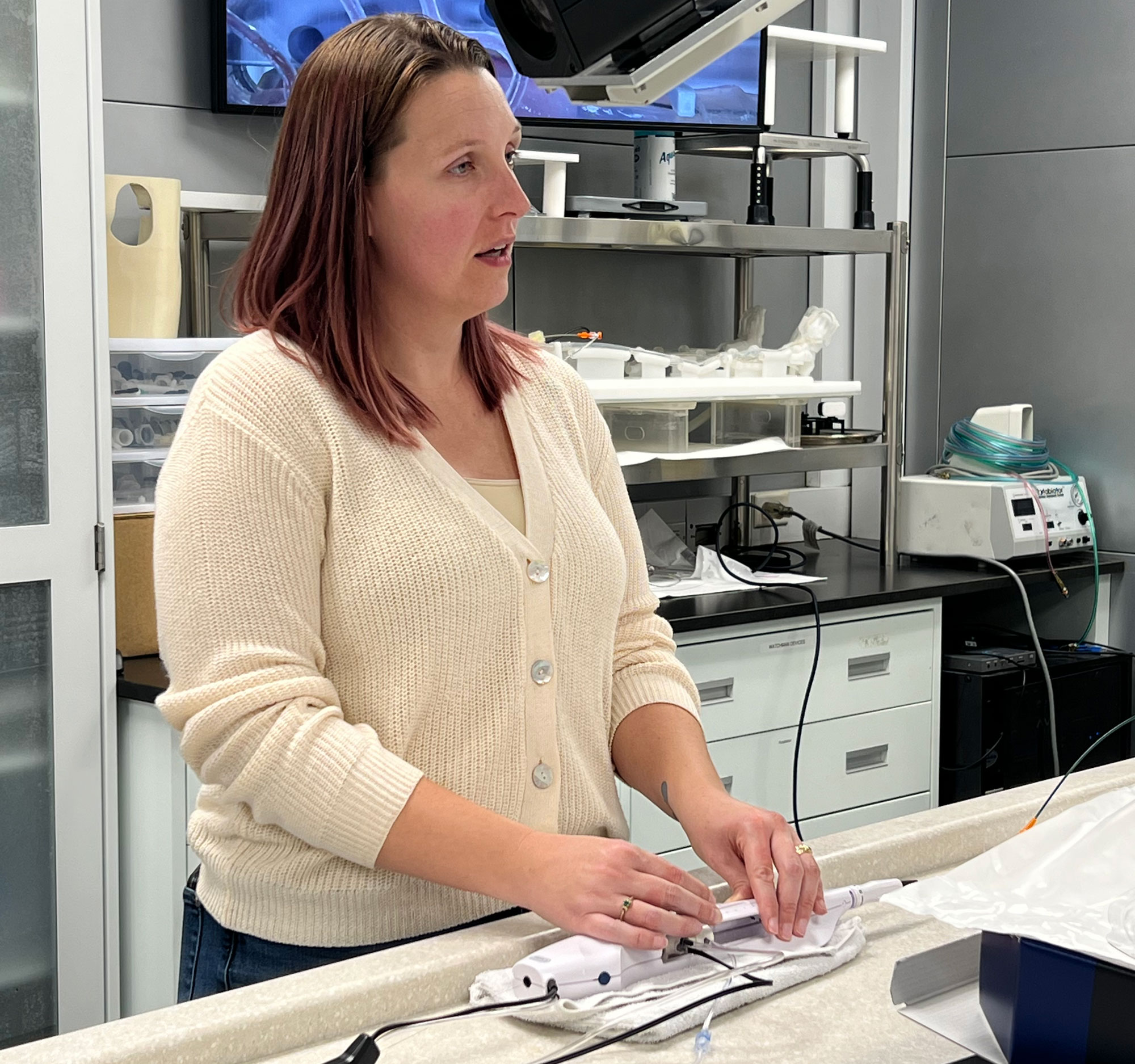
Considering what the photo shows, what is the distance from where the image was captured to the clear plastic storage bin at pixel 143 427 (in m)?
2.21

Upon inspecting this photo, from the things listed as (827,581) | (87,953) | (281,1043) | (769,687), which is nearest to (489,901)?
(281,1043)

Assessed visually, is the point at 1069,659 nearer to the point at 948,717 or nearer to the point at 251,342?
the point at 948,717

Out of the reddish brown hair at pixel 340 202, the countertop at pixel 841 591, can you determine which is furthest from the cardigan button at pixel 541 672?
the countertop at pixel 841 591

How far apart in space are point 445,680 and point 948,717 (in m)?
2.03

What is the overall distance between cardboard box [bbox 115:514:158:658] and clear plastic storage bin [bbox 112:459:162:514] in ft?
0.14

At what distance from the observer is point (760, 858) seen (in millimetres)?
1088

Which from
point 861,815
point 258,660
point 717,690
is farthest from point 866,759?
point 258,660

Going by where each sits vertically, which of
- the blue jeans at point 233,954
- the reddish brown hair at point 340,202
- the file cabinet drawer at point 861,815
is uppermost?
the reddish brown hair at point 340,202

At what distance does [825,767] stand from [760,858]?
5.46ft

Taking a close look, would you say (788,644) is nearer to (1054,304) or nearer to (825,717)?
(825,717)

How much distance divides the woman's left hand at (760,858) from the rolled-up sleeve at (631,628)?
142 mm

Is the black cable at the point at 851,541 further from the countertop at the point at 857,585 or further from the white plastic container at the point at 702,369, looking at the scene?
the white plastic container at the point at 702,369

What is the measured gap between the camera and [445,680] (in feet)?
3.77

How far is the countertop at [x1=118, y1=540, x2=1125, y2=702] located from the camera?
2.21m
